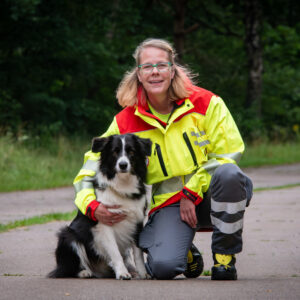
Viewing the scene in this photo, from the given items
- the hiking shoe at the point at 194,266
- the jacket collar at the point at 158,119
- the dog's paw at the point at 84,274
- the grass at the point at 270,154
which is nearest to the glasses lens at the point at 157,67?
the jacket collar at the point at 158,119

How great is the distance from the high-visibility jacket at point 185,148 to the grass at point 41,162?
781cm

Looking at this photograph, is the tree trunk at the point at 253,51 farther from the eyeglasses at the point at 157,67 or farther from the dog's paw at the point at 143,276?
the dog's paw at the point at 143,276

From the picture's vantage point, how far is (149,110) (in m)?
→ 5.18

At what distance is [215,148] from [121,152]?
79 cm

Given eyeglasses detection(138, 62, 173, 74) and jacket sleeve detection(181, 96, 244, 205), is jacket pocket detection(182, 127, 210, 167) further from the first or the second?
eyeglasses detection(138, 62, 173, 74)

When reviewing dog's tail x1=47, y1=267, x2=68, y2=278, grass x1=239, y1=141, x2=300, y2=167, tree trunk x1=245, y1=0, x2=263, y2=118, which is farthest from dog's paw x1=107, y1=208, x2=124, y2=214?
tree trunk x1=245, y1=0, x2=263, y2=118

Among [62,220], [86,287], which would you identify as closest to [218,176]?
[86,287]

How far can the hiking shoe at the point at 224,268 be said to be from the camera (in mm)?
4617

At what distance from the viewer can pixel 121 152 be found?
4871mm

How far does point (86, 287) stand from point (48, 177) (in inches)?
388

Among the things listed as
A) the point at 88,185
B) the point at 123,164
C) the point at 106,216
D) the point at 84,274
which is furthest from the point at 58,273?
the point at 123,164

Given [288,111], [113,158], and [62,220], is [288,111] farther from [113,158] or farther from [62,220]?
[113,158]

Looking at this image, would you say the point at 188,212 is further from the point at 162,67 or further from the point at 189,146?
the point at 162,67

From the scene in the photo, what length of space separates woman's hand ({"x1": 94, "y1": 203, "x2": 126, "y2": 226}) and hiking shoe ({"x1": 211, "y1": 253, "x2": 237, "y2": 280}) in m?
0.85
